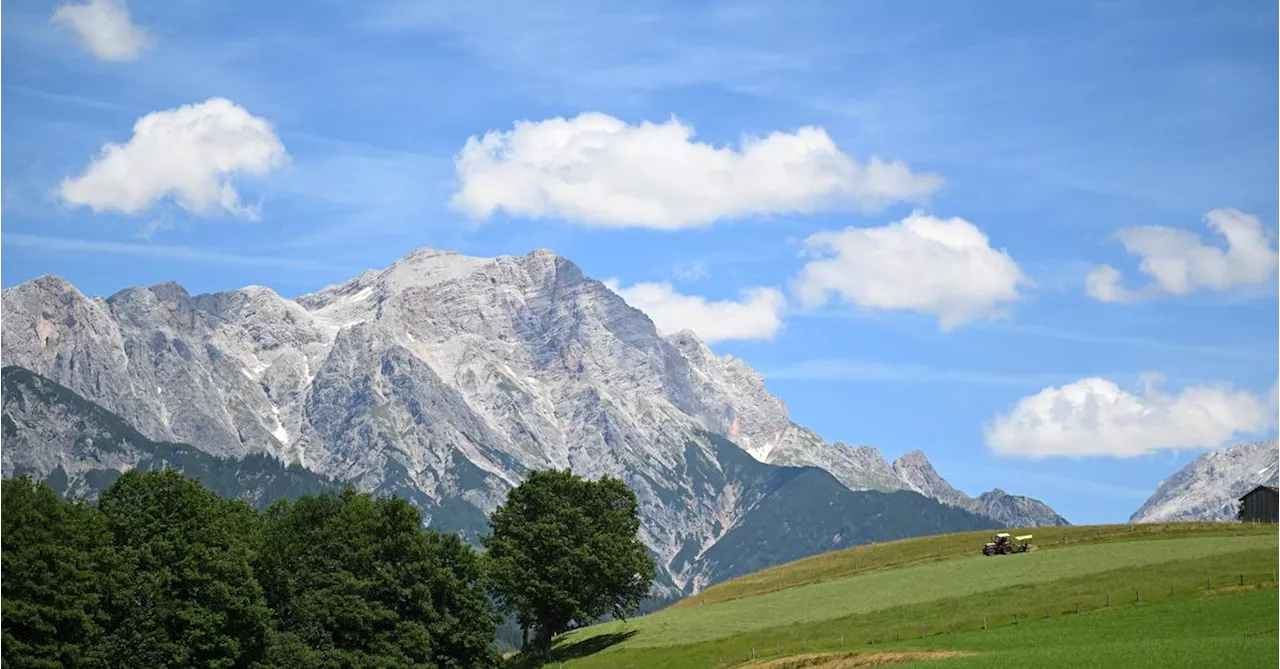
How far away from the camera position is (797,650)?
107 meters

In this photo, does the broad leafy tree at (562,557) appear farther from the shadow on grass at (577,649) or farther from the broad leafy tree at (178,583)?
the broad leafy tree at (178,583)

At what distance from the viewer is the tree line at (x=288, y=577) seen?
101m

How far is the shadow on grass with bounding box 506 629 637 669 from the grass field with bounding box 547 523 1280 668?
30 centimetres

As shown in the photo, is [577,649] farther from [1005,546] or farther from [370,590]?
[1005,546]

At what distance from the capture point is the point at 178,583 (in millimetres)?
107688

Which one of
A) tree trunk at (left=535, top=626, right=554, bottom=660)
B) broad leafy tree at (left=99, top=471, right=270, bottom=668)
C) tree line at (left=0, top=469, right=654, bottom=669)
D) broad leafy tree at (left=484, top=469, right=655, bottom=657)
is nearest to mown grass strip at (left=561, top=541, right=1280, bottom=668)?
broad leafy tree at (left=484, top=469, right=655, bottom=657)

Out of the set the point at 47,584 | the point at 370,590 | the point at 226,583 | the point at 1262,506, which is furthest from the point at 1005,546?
the point at 47,584

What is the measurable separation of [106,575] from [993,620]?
62.2m

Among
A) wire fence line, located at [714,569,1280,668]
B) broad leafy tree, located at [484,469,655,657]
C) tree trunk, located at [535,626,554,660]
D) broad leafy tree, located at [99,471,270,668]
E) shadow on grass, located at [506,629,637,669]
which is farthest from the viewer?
tree trunk, located at [535,626,554,660]

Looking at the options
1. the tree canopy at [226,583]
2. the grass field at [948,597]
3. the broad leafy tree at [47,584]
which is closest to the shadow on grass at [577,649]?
the grass field at [948,597]

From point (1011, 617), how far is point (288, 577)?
5560 cm

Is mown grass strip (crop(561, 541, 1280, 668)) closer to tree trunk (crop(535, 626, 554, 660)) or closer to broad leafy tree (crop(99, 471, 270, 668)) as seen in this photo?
tree trunk (crop(535, 626, 554, 660))

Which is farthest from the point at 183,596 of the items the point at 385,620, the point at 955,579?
the point at 955,579

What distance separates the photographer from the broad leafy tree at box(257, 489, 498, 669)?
116750 mm
